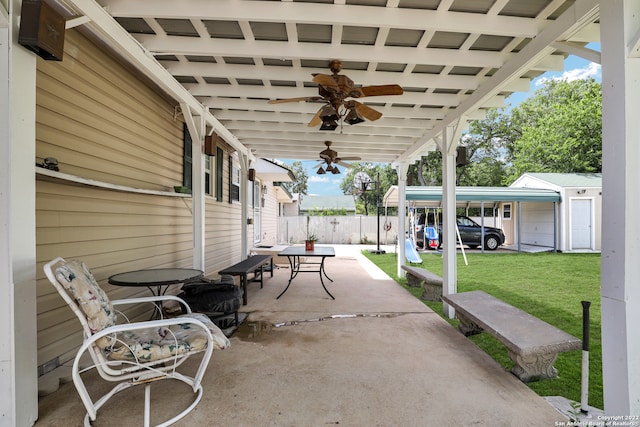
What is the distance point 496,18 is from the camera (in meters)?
2.59

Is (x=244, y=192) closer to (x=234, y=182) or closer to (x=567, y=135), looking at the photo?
(x=234, y=182)

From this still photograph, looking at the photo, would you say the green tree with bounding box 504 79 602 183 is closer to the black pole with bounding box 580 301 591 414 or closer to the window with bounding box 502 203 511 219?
the window with bounding box 502 203 511 219

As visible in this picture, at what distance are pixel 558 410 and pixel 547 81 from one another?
30.9 meters

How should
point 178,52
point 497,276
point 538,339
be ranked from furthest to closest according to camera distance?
point 497,276, point 178,52, point 538,339

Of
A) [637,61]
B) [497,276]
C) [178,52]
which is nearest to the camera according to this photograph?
[637,61]

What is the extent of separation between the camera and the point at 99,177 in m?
3.12

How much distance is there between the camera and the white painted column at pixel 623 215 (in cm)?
174

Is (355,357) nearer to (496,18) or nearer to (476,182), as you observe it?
(496,18)

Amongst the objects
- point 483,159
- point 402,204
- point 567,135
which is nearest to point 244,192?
point 402,204

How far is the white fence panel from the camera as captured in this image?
56.0ft

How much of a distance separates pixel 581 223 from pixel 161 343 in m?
14.8

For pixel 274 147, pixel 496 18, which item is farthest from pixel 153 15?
pixel 274 147

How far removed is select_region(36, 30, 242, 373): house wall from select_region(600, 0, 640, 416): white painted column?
3503 mm

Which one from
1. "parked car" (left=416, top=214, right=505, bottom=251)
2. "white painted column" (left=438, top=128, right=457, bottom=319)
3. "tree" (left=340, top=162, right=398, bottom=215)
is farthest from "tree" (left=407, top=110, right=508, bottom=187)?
"white painted column" (left=438, top=128, right=457, bottom=319)
